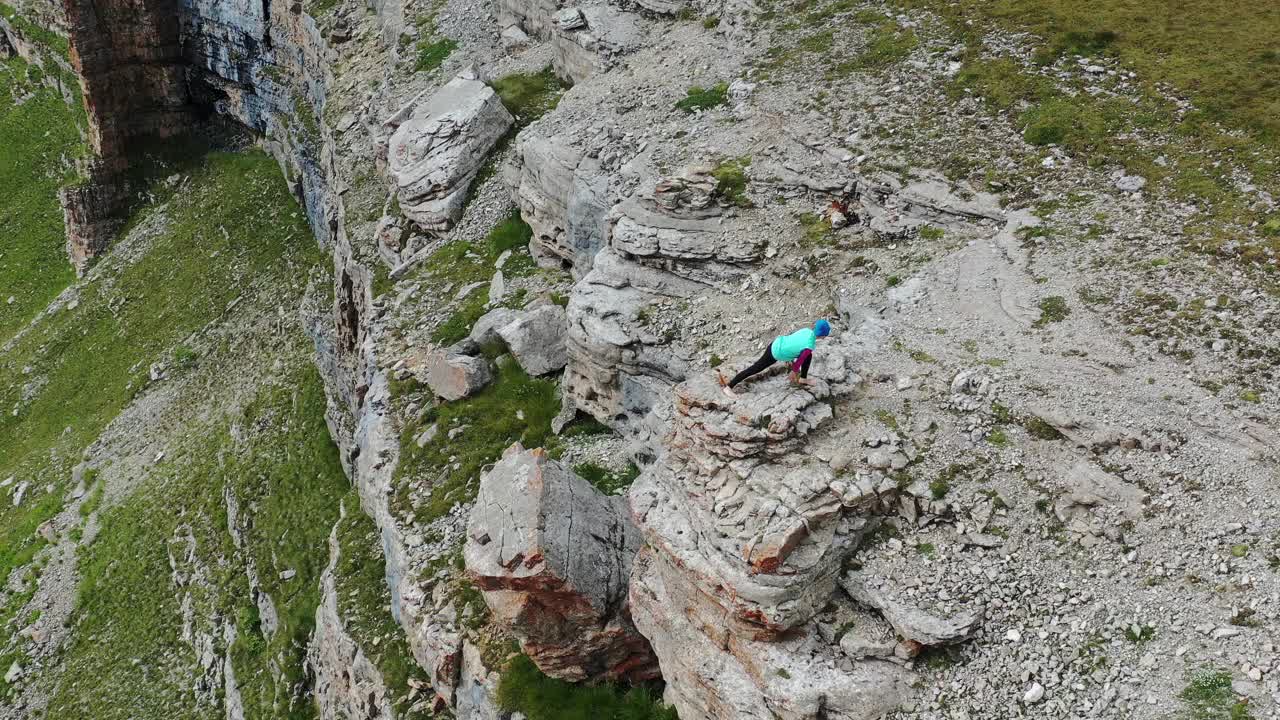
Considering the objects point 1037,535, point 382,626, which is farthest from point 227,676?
point 1037,535

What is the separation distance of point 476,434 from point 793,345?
39.7ft

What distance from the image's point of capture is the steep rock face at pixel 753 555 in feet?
46.2

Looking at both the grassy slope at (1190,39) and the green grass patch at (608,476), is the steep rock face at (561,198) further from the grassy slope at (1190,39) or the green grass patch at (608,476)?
the grassy slope at (1190,39)

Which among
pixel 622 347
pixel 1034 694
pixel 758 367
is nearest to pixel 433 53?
pixel 622 347

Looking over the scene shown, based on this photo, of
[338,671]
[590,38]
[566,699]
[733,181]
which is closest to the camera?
[566,699]

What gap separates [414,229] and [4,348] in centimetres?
3621

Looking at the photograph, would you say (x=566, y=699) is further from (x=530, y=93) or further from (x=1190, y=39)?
(x=530, y=93)

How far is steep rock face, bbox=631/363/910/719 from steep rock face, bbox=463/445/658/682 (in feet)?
5.02

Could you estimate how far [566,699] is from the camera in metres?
18.4

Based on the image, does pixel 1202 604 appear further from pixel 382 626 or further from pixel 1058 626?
pixel 382 626

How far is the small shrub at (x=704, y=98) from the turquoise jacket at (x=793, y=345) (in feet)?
43.8

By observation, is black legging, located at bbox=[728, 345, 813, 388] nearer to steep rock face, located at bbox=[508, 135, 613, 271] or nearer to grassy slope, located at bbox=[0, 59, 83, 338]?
steep rock face, located at bbox=[508, 135, 613, 271]

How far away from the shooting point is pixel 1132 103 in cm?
2261

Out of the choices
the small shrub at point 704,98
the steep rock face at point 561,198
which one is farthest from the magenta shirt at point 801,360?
the small shrub at point 704,98
